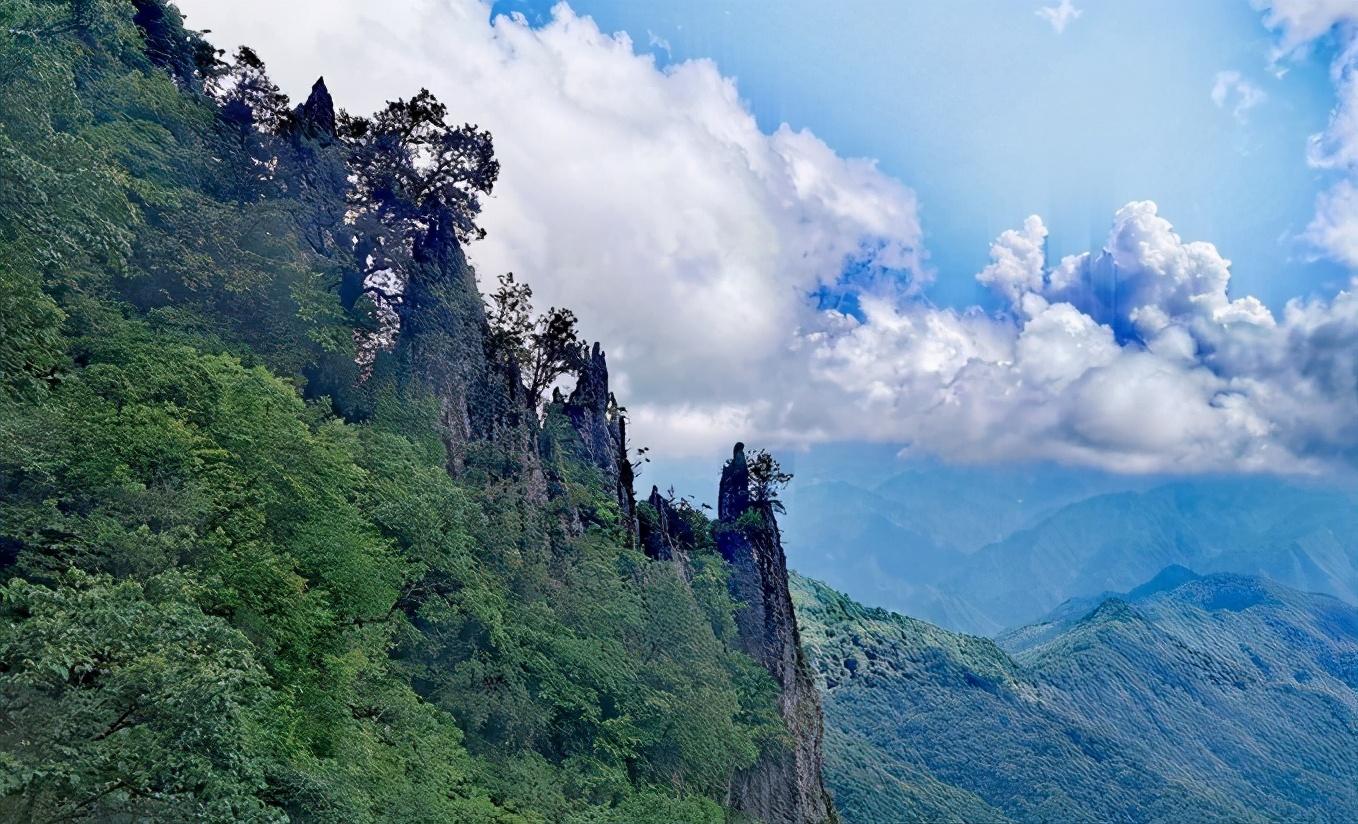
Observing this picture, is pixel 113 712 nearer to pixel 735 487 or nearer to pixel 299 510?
pixel 299 510

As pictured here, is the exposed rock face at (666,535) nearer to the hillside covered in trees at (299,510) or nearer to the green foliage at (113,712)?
the hillside covered in trees at (299,510)

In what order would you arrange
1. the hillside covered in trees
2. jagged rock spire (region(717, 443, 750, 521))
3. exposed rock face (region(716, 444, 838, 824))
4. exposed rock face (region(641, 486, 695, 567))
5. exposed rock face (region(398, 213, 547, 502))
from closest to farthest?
the hillside covered in trees < exposed rock face (region(398, 213, 547, 502)) < exposed rock face (region(716, 444, 838, 824)) < exposed rock face (region(641, 486, 695, 567)) < jagged rock spire (region(717, 443, 750, 521))

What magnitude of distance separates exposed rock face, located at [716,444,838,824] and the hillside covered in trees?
1.20 feet

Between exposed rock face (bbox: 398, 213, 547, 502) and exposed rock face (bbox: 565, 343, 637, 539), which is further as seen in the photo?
exposed rock face (bbox: 565, 343, 637, 539)

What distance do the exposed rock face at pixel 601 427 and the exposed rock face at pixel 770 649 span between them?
908 centimetres

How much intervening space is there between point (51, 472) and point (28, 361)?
3.60m

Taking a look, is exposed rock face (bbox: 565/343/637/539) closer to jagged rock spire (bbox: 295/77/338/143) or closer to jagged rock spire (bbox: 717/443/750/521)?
jagged rock spire (bbox: 717/443/750/521)

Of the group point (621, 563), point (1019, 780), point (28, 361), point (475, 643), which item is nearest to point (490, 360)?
point (621, 563)

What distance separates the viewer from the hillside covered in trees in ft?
46.1

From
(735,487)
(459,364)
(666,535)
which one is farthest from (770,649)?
(459,364)

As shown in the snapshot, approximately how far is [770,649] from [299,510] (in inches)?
1534

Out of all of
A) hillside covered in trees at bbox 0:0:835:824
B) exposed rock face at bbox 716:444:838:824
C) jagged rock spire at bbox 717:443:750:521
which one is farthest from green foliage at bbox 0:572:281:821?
jagged rock spire at bbox 717:443:750:521

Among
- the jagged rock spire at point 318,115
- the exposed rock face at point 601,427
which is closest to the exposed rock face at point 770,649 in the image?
the exposed rock face at point 601,427

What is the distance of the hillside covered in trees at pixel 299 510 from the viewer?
1405 centimetres
